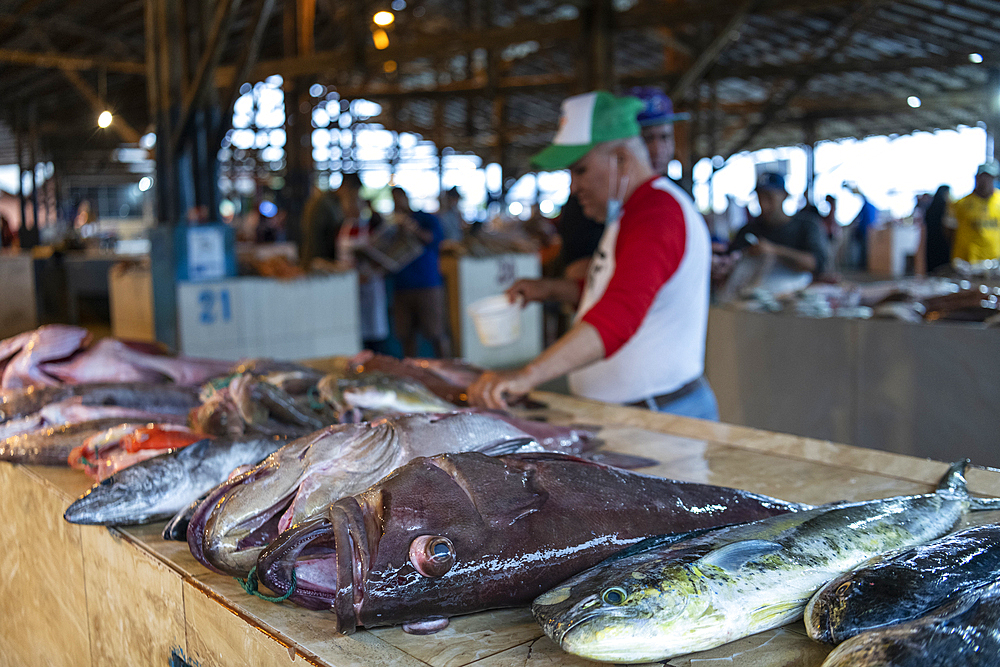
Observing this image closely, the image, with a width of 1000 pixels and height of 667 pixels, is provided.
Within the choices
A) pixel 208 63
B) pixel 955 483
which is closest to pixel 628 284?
pixel 955 483

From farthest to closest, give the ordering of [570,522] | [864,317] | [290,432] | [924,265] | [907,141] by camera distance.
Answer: [907,141] → [924,265] → [864,317] → [290,432] → [570,522]

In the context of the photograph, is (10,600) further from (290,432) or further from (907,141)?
(907,141)

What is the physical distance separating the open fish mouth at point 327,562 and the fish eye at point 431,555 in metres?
0.06

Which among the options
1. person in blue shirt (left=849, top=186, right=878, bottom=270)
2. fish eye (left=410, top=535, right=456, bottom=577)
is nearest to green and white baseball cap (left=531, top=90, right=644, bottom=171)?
fish eye (left=410, top=535, right=456, bottom=577)

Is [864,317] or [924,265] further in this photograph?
[924,265]

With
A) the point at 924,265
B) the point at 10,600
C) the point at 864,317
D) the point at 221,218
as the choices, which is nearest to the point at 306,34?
the point at 221,218

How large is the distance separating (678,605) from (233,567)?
0.81 metres

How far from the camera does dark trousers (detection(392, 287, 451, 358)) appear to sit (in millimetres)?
8164

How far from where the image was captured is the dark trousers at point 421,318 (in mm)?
8164

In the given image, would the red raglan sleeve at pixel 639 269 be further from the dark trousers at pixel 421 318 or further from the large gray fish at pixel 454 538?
the dark trousers at pixel 421 318

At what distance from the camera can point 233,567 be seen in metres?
1.54

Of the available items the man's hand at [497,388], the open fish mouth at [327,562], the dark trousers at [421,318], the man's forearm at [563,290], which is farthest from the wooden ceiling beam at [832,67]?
the open fish mouth at [327,562]

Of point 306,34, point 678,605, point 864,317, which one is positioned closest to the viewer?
point 678,605

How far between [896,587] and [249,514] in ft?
3.49
